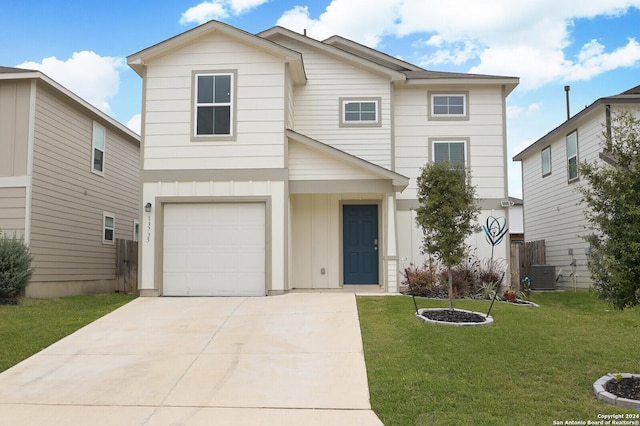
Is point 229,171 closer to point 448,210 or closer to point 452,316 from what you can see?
point 448,210

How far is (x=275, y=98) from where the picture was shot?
12906 millimetres

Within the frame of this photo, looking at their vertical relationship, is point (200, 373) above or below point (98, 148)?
below

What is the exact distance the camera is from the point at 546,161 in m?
18.9

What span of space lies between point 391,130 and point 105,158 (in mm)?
8906

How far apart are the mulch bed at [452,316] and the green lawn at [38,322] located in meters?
Result: 5.93

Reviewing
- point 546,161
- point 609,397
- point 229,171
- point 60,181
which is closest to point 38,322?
point 229,171

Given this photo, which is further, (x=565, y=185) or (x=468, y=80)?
(x=565, y=185)

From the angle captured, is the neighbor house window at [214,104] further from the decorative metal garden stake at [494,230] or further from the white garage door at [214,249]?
the decorative metal garden stake at [494,230]

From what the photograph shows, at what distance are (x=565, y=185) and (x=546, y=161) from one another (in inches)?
73.1

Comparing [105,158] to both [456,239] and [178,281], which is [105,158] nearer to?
[178,281]

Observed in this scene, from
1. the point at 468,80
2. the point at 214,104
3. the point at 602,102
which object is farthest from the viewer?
the point at 468,80

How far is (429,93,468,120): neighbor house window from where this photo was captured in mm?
15125

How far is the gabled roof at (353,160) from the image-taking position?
12.7 metres

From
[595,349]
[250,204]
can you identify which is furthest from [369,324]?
[250,204]
